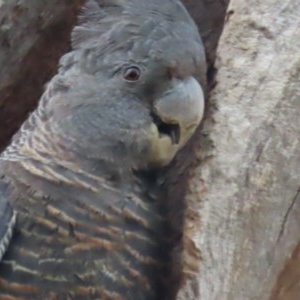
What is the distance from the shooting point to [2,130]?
3318 millimetres

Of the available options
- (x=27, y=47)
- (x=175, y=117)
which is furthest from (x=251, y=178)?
(x=27, y=47)

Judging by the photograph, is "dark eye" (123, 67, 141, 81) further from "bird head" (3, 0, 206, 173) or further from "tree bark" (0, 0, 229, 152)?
"tree bark" (0, 0, 229, 152)

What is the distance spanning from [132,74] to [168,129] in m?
0.19

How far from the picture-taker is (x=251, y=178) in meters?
2.36

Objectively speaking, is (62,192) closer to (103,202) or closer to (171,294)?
(103,202)

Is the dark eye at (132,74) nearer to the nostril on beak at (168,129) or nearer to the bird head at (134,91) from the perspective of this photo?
the bird head at (134,91)

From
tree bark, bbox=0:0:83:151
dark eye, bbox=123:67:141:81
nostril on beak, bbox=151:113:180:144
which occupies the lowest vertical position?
tree bark, bbox=0:0:83:151

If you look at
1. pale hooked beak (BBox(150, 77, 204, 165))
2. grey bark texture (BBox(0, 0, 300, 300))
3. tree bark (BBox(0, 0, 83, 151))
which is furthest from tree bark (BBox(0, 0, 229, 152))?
pale hooked beak (BBox(150, 77, 204, 165))

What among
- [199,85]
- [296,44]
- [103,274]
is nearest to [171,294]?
[103,274]

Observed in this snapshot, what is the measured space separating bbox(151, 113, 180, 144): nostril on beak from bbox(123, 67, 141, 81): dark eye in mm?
118

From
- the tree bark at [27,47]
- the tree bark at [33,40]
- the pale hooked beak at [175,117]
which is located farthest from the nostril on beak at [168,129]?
the tree bark at [27,47]

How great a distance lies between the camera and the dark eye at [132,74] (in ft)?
8.23

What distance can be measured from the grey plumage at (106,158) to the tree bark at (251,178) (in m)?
0.11

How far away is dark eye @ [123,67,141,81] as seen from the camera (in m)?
2.51
